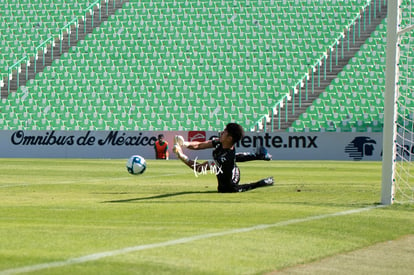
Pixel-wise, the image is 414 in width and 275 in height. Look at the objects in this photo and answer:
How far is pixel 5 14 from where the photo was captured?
159ft

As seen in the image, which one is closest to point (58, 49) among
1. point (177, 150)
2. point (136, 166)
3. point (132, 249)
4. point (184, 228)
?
point (136, 166)

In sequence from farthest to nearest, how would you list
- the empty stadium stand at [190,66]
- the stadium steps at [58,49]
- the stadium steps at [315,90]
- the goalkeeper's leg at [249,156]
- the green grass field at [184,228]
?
1. the stadium steps at [58,49]
2. the empty stadium stand at [190,66]
3. the stadium steps at [315,90]
4. the goalkeeper's leg at [249,156]
5. the green grass field at [184,228]

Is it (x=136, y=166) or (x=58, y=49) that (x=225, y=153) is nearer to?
(x=136, y=166)

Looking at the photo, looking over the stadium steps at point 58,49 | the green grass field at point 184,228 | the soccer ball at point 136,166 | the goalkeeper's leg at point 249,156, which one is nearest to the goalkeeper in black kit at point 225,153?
the green grass field at point 184,228

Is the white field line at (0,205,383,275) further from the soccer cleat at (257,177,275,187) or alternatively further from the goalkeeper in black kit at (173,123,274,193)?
the soccer cleat at (257,177,275,187)

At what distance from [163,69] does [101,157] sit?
279 inches

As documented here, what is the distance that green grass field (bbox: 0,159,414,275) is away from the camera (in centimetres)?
635

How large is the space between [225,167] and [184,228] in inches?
230

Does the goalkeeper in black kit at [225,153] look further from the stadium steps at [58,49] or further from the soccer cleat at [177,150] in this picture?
the stadium steps at [58,49]

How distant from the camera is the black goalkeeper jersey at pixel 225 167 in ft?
47.5

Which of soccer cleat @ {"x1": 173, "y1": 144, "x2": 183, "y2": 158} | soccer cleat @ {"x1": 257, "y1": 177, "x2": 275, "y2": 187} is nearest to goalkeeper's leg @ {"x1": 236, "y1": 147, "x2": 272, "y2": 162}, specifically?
soccer cleat @ {"x1": 257, "y1": 177, "x2": 275, "y2": 187}

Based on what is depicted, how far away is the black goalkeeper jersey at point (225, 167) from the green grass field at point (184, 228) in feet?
0.85

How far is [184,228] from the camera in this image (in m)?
8.77

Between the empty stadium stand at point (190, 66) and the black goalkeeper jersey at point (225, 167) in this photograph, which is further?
the empty stadium stand at point (190, 66)
